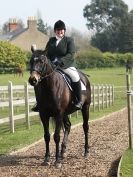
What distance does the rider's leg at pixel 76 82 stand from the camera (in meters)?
10.7

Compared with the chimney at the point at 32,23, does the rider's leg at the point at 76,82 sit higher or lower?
lower

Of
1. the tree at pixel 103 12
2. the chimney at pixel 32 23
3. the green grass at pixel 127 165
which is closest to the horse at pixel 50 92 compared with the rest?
the green grass at pixel 127 165

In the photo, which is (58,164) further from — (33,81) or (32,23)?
(32,23)

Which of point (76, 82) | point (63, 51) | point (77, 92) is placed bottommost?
point (77, 92)

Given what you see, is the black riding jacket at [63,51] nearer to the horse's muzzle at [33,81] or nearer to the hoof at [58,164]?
the horse's muzzle at [33,81]

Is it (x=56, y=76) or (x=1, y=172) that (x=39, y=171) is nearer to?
(x=1, y=172)

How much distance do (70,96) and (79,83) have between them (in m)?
0.38

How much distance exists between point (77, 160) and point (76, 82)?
1.56 m

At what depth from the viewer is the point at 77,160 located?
1052cm

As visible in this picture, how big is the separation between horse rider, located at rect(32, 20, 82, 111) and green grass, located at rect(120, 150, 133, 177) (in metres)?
Result: 1.41

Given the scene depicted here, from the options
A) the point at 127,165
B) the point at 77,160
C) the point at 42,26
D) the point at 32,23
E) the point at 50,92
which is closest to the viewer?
the point at 127,165

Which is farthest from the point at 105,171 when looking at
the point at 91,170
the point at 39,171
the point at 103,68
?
the point at 103,68

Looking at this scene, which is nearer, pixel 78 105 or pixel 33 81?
pixel 33 81

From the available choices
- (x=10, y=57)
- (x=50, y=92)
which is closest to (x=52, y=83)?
A: (x=50, y=92)
